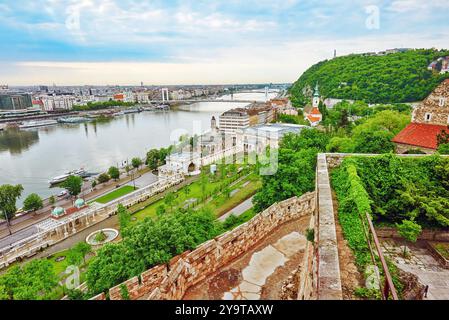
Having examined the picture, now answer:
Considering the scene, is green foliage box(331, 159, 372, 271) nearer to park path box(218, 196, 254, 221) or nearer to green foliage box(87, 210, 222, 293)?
green foliage box(87, 210, 222, 293)

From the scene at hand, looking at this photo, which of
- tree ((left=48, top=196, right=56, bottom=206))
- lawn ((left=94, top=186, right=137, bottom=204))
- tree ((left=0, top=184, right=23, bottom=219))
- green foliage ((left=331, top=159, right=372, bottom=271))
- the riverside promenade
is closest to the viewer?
green foliage ((left=331, top=159, right=372, bottom=271))

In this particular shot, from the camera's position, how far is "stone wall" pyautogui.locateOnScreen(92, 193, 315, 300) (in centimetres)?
480

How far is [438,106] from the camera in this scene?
474 inches

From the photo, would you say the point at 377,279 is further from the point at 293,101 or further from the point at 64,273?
the point at 293,101

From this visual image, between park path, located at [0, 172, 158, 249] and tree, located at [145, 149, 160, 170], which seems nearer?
park path, located at [0, 172, 158, 249]

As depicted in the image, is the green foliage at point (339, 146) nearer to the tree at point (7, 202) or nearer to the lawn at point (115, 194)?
the lawn at point (115, 194)

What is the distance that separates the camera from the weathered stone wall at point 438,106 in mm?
11735

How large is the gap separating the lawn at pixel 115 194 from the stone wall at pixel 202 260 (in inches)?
629

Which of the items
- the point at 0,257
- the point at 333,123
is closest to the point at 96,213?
the point at 0,257

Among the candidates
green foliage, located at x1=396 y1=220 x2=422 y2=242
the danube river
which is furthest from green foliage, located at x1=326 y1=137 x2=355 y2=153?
the danube river

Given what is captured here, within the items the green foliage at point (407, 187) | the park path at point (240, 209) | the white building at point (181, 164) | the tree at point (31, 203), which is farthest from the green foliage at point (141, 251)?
the white building at point (181, 164)

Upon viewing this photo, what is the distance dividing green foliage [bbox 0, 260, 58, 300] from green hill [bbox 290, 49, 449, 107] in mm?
40818

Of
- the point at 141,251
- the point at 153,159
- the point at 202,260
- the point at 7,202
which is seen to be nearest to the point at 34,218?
the point at 7,202

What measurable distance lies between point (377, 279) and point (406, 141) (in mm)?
11122
